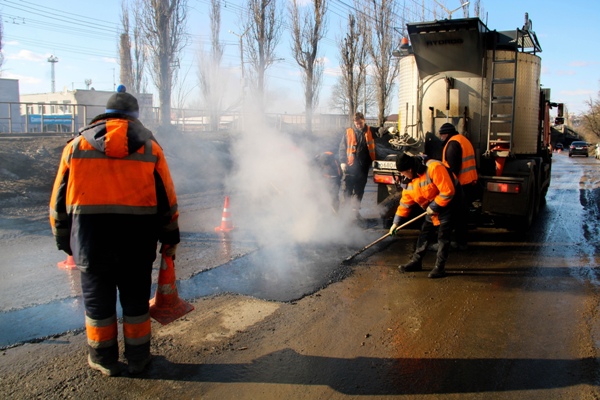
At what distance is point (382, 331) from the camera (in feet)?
11.9

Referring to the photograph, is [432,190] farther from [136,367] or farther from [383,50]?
[383,50]

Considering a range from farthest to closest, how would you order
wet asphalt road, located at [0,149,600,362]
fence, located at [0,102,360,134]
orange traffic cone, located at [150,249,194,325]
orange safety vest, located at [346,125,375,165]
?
1. fence, located at [0,102,360,134]
2. orange safety vest, located at [346,125,375,165]
3. wet asphalt road, located at [0,149,600,362]
4. orange traffic cone, located at [150,249,194,325]

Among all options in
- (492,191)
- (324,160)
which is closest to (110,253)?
(324,160)

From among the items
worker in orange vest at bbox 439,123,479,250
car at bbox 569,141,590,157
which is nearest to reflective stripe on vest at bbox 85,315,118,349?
worker in orange vest at bbox 439,123,479,250

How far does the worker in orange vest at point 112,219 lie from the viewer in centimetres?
277

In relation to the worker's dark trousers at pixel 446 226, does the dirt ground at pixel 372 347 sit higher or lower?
lower

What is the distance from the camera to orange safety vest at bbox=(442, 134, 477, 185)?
617cm

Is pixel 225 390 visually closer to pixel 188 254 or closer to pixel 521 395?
pixel 521 395

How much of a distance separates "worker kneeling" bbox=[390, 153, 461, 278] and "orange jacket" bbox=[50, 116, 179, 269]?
115 inches

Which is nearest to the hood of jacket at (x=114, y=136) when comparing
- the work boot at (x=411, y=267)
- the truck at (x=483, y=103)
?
the work boot at (x=411, y=267)

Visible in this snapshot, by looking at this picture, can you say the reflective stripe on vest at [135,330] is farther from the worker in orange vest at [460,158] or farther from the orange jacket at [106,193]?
the worker in orange vest at [460,158]

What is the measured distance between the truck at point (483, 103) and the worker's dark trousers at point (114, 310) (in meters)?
5.42

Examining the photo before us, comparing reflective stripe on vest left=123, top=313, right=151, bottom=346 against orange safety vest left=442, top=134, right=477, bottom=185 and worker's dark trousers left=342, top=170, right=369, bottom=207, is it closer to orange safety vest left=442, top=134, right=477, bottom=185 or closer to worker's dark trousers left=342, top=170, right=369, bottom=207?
orange safety vest left=442, top=134, right=477, bottom=185

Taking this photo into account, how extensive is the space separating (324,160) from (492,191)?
2751mm
